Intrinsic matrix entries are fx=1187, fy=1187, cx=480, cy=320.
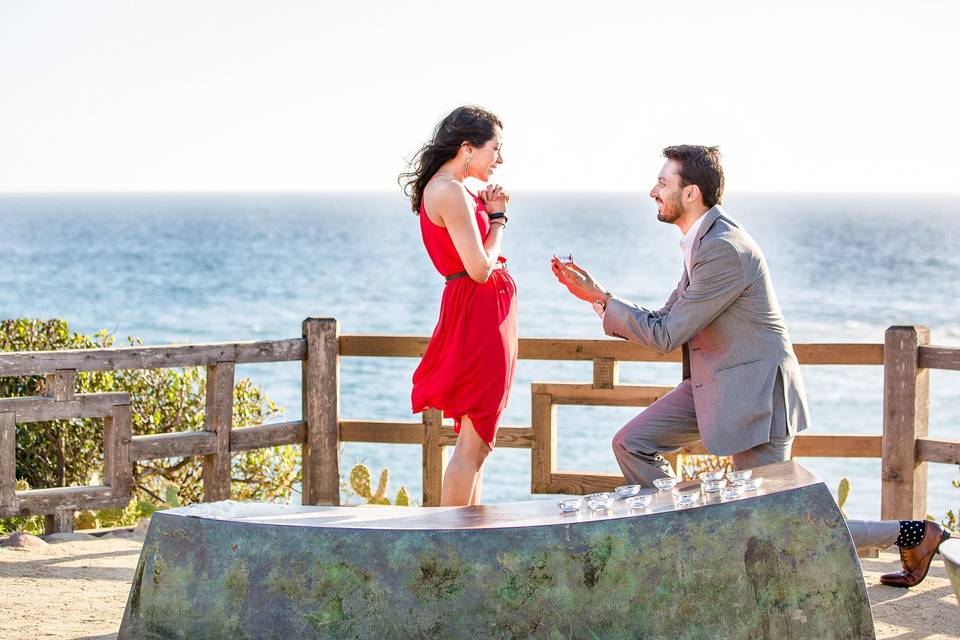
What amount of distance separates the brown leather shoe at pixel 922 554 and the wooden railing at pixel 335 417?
1.00 meters

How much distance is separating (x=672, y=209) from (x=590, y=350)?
5.79ft

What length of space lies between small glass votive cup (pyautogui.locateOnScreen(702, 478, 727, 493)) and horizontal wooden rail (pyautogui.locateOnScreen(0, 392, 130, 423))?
3.44 metres

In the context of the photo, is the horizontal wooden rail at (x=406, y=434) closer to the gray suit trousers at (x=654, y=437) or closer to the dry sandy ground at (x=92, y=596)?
the dry sandy ground at (x=92, y=596)

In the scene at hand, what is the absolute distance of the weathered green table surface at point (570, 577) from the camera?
3635 millimetres

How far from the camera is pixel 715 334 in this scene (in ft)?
14.3

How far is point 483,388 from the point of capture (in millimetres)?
4727

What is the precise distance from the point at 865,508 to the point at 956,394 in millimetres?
Result: 10482

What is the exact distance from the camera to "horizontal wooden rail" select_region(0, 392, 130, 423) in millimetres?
5863

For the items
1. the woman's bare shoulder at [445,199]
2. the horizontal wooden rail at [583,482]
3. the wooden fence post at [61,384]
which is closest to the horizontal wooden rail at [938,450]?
the horizontal wooden rail at [583,482]

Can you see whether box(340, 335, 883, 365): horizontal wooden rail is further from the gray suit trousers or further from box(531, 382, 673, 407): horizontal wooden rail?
the gray suit trousers

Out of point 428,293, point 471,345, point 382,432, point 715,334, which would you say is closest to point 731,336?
point 715,334

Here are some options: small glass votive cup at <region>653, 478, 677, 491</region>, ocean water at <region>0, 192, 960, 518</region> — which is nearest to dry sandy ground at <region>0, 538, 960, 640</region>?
small glass votive cup at <region>653, 478, 677, 491</region>

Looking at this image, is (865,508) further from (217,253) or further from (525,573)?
(217,253)

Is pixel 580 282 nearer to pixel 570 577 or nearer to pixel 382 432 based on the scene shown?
pixel 570 577
